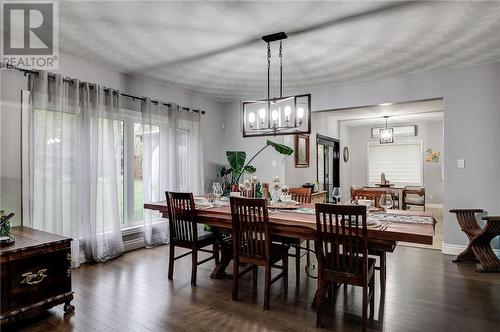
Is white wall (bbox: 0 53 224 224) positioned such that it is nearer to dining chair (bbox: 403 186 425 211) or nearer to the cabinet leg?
the cabinet leg

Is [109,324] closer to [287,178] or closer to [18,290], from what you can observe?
[18,290]

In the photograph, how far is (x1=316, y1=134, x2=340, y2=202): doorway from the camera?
7207 mm

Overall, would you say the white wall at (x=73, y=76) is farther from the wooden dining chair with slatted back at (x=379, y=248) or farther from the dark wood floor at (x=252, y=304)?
the wooden dining chair with slatted back at (x=379, y=248)

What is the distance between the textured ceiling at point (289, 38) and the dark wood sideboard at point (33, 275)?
6.48 feet

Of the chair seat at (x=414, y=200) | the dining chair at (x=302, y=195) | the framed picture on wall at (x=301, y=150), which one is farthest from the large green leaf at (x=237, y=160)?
the chair seat at (x=414, y=200)

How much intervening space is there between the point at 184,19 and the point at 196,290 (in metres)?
2.56

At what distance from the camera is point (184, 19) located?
2760mm

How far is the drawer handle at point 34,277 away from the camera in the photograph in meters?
2.31

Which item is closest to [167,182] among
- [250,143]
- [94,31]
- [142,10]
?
[250,143]

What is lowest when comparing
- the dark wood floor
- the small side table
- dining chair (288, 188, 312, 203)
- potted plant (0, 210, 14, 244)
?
the dark wood floor

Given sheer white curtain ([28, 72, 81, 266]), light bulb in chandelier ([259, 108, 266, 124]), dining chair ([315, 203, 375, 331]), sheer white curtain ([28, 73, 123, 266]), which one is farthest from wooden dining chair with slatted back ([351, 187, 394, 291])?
sheer white curtain ([28, 72, 81, 266])

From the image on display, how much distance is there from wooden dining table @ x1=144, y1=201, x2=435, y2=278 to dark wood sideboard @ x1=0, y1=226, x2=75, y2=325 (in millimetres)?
1149

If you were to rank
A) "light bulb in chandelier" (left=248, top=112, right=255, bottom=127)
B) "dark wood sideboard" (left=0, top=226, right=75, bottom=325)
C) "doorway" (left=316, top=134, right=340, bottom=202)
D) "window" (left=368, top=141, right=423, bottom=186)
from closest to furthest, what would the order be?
"dark wood sideboard" (left=0, top=226, right=75, bottom=325) < "light bulb in chandelier" (left=248, top=112, right=255, bottom=127) < "doorway" (left=316, top=134, right=340, bottom=202) < "window" (left=368, top=141, right=423, bottom=186)

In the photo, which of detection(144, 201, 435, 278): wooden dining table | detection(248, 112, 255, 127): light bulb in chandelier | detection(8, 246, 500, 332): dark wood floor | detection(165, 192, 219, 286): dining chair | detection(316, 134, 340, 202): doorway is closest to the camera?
detection(144, 201, 435, 278): wooden dining table
